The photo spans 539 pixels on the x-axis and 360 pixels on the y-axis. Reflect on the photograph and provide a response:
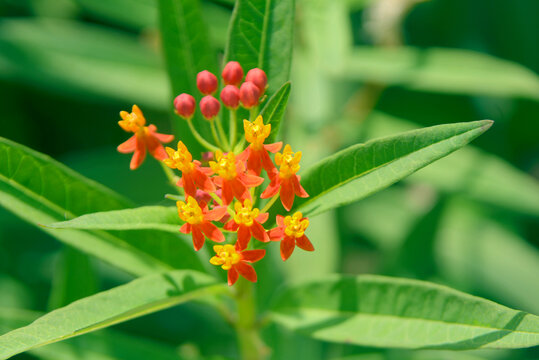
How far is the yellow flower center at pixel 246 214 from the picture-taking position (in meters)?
1.39

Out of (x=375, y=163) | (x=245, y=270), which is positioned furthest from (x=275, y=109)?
(x=245, y=270)

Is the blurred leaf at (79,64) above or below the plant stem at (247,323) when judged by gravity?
above

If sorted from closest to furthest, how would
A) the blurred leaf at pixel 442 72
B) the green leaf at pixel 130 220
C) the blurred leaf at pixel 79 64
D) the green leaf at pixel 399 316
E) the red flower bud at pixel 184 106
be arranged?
the green leaf at pixel 130 220, the green leaf at pixel 399 316, the red flower bud at pixel 184 106, the blurred leaf at pixel 442 72, the blurred leaf at pixel 79 64

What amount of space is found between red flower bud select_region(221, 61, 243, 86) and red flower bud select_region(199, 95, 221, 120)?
0.21 ft

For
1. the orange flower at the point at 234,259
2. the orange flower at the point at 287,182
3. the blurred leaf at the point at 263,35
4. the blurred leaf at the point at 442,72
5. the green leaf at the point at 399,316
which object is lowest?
the green leaf at the point at 399,316

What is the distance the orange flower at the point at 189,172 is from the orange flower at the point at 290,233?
187 mm

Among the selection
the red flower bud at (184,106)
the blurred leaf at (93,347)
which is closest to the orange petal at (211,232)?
the red flower bud at (184,106)

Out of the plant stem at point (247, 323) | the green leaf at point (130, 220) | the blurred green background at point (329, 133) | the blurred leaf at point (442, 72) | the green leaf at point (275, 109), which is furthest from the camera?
the blurred leaf at point (442, 72)

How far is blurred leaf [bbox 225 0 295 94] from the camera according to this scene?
1607 millimetres

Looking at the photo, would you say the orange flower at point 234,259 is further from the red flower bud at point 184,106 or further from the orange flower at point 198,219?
the red flower bud at point 184,106

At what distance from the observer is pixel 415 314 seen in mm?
1559

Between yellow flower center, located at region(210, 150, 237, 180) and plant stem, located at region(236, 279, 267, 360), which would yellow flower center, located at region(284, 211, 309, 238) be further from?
plant stem, located at region(236, 279, 267, 360)

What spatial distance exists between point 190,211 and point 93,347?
30.1 inches

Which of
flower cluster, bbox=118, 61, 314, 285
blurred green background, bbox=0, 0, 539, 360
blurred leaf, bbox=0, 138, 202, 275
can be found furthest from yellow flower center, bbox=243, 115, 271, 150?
blurred green background, bbox=0, 0, 539, 360
